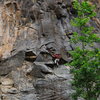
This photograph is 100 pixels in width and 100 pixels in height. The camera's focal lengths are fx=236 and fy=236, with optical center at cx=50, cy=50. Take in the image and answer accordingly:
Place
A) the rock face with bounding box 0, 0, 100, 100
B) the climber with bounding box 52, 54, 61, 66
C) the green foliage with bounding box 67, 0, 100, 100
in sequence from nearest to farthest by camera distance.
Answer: the green foliage with bounding box 67, 0, 100, 100
the rock face with bounding box 0, 0, 100, 100
the climber with bounding box 52, 54, 61, 66

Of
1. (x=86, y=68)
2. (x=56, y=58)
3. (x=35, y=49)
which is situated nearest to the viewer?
(x=86, y=68)

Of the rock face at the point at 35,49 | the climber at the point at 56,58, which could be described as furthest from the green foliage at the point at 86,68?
the climber at the point at 56,58

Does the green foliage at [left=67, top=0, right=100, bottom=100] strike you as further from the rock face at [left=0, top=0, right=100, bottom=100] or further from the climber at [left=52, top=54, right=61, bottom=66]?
the climber at [left=52, top=54, right=61, bottom=66]

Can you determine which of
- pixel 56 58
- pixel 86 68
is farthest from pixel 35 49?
pixel 86 68

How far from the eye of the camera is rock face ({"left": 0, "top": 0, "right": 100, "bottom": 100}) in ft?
61.4

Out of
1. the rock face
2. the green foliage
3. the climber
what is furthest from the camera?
the climber

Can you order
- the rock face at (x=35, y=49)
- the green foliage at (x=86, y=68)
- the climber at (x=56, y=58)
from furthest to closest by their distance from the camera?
1. the climber at (x=56, y=58)
2. the rock face at (x=35, y=49)
3. the green foliage at (x=86, y=68)

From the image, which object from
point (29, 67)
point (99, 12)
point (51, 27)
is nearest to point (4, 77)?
point (29, 67)

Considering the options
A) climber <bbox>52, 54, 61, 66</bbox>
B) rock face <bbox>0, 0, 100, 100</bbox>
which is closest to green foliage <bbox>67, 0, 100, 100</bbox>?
rock face <bbox>0, 0, 100, 100</bbox>

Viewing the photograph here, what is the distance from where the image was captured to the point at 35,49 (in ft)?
73.3

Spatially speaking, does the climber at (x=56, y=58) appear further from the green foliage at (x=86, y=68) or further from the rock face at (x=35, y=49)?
the green foliage at (x=86, y=68)

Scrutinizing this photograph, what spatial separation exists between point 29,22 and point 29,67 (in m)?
5.90

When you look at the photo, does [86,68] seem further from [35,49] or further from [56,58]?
[35,49]

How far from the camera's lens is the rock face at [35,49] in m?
18.7
